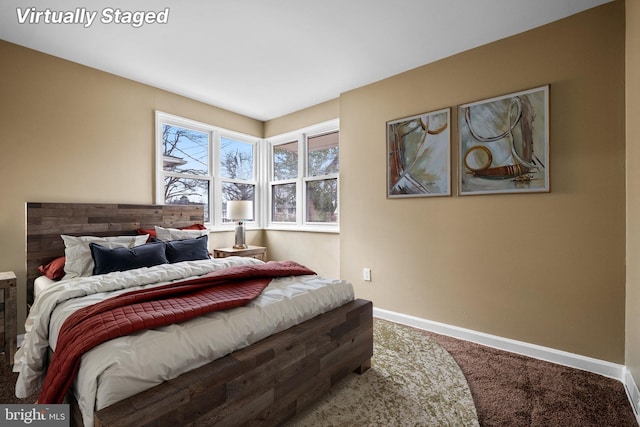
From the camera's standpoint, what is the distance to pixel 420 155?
305 centimetres

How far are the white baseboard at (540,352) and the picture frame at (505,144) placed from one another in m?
1.20

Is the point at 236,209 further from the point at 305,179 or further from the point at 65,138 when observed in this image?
the point at 65,138

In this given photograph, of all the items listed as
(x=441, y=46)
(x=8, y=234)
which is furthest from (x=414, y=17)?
(x=8, y=234)

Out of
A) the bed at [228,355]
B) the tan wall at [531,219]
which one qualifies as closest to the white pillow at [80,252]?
the bed at [228,355]

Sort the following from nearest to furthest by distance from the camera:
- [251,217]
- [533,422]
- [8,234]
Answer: [533,422] < [8,234] < [251,217]

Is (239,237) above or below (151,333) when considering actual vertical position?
above

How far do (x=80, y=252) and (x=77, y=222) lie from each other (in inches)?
19.1

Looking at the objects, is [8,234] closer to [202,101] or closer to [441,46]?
[202,101]

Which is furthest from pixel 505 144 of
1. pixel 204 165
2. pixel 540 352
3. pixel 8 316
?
pixel 8 316

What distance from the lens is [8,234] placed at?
260 cm

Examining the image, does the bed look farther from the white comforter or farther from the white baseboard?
the white baseboard

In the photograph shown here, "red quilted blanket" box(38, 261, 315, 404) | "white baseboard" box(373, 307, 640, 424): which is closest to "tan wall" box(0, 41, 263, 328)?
"red quilted blanket" box(38, 261, 315, 404)

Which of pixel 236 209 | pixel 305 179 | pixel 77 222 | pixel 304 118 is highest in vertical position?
pixel 304 118

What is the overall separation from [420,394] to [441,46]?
2.67 metres
